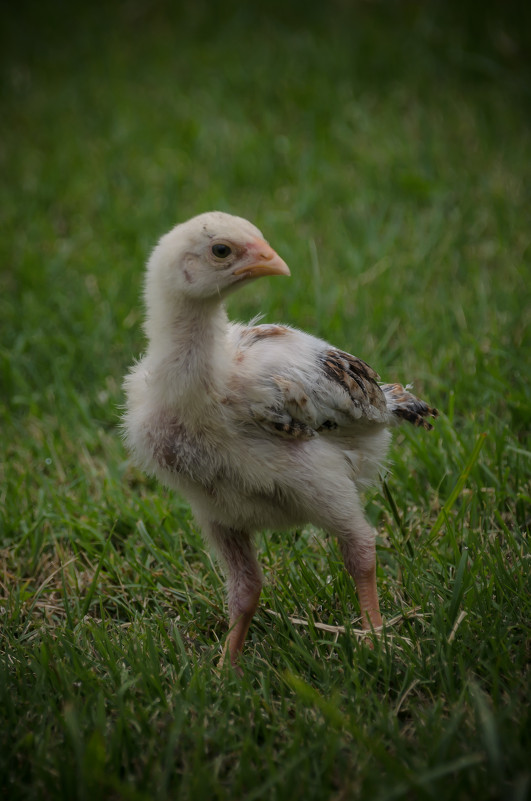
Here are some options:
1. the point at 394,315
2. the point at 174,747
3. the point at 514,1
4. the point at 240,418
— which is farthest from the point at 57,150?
the point at 174,747

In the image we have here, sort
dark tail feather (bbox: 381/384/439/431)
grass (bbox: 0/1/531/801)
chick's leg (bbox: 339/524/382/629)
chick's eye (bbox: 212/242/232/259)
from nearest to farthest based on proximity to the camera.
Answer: grass (bbox: 0/1/531/801)
chick's eye (bbox: 212/242/232/259)
chick's leg (bbox: 339/524/382/629)
dark tail feather (bbox: 381/384/439/431)

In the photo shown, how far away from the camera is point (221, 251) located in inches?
87.3

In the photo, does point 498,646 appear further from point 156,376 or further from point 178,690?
point 156,376

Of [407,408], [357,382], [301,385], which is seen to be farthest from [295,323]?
[301,385]

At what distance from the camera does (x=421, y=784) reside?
1749 mm

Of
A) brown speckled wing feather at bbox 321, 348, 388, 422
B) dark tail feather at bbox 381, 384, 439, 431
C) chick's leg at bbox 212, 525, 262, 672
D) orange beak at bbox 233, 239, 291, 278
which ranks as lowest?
chick's leg at bbox 212, 525, 262, 672

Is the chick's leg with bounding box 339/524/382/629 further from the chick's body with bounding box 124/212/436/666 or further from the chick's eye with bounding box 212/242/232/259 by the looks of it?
the chick's eye with bounding box 212/242/232/259

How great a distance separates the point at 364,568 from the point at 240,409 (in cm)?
61

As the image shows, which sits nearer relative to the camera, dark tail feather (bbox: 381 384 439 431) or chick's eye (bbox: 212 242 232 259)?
chick's eye (bbox: 212 242 232 259)

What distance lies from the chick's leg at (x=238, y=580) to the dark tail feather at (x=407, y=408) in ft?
2.06

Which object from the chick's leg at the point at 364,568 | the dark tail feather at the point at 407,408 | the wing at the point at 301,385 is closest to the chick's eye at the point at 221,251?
the wing at the point at 301,385

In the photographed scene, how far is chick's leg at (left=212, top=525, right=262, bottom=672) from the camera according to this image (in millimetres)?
2512

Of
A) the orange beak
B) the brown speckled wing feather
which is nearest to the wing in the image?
the brown speckled wing feather

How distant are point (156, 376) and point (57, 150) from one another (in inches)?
178
